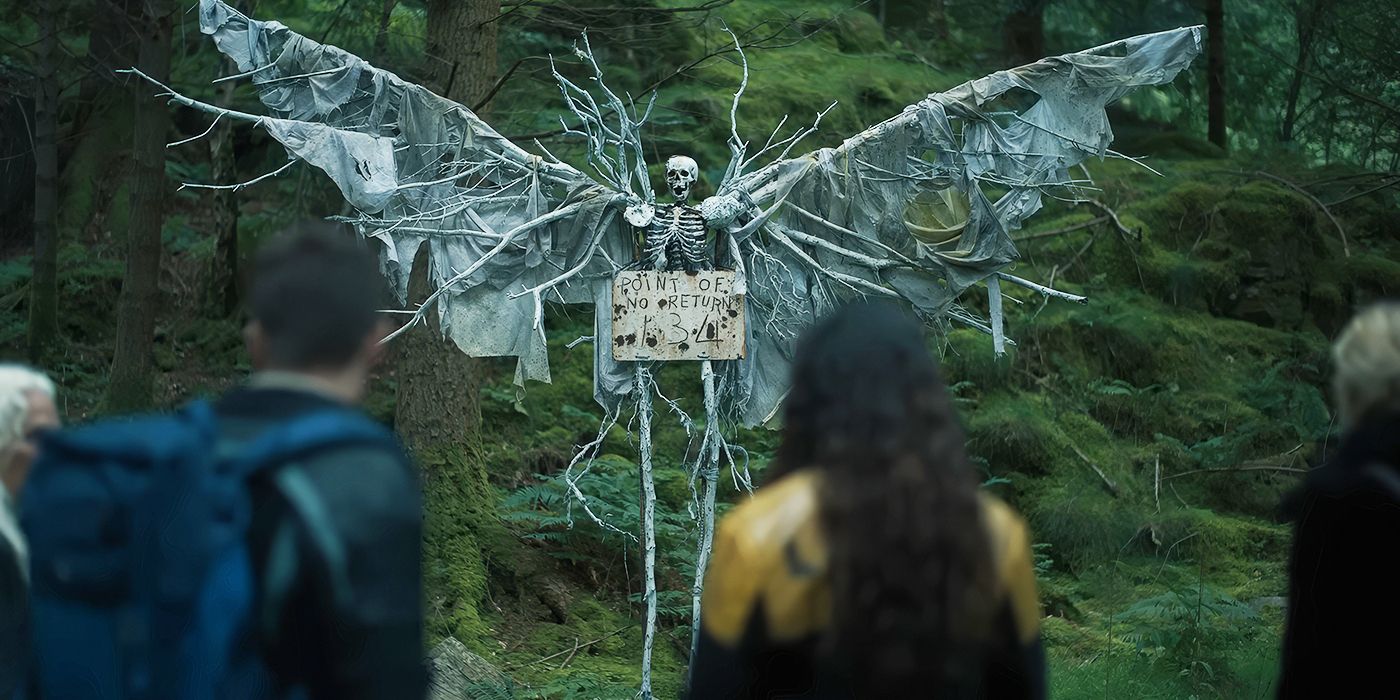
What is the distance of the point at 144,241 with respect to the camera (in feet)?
31.8

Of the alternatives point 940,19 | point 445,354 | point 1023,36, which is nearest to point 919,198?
point 445,354

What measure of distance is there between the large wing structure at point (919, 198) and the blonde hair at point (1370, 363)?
3502 millimetres

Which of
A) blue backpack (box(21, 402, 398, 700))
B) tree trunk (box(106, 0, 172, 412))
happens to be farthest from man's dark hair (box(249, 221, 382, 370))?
tree trunk (box(106, 0, 172, 412))

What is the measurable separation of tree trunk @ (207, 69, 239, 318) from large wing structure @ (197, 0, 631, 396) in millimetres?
5587

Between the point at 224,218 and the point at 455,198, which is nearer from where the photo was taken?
the point at 455,198

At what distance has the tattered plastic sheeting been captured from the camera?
6.04 metres

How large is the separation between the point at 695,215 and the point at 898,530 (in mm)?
4124

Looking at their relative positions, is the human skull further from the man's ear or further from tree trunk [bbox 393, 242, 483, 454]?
the man's ear

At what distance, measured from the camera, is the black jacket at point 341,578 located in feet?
6.79

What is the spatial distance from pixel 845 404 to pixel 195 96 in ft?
39.4

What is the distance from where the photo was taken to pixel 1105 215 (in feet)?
42.0

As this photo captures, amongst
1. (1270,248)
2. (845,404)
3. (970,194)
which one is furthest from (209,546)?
(1270,248)

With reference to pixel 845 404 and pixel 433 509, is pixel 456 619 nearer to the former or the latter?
pixel 433 509

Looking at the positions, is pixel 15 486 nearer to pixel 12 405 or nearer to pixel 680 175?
pixel 12 405
